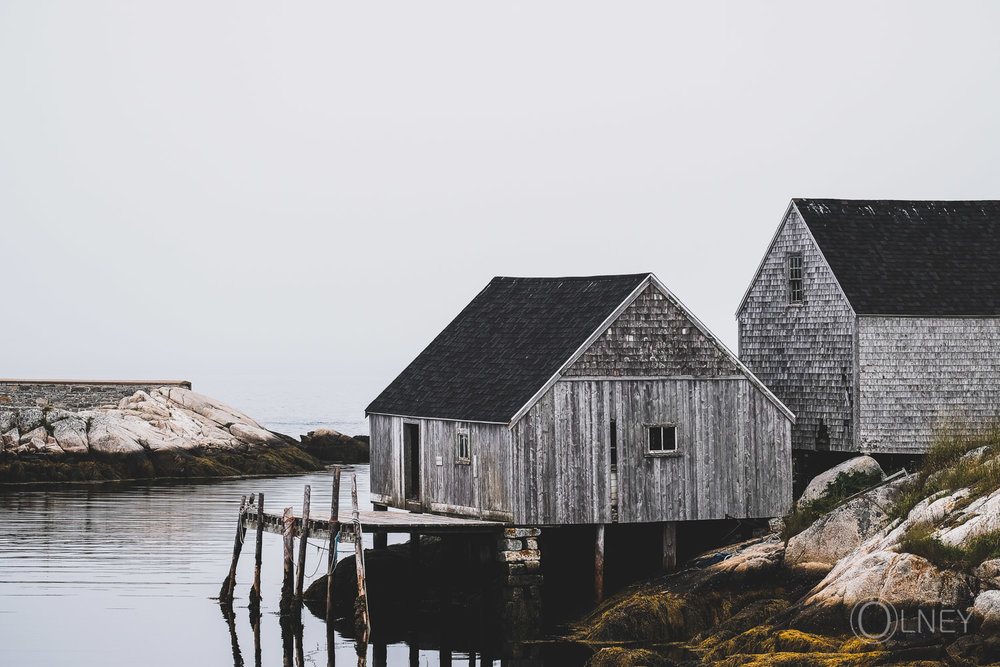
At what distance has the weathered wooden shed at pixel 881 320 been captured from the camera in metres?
34.8

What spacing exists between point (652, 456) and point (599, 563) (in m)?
2.24

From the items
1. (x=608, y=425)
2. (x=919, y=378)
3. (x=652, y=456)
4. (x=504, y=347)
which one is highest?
(x=504, y=347)

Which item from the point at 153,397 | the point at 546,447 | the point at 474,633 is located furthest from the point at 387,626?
the point at 153,397

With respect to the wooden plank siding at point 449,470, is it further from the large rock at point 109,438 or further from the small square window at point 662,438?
the large rock at point 109,438

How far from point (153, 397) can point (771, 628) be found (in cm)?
4449

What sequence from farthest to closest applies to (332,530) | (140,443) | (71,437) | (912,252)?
1. (140,443)
2. (71,437)
3. (912,252)
4. (332,530)

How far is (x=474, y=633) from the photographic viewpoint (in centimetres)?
3048

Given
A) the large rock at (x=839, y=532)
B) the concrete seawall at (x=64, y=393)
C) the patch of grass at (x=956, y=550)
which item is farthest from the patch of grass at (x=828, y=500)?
the concrete seawall at (x=64, y=393)

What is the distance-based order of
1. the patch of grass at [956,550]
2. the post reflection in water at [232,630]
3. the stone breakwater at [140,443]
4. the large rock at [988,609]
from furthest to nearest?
the stone breakwater at [140,443], the post reflection in water at [232,630], the patch of grass at [956,550], the large rock at [988,609]

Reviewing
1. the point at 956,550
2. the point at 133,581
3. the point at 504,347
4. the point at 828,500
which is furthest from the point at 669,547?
the point at 133,581

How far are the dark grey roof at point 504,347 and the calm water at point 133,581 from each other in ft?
14.6

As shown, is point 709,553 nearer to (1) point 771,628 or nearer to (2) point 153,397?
(1) point 771,628

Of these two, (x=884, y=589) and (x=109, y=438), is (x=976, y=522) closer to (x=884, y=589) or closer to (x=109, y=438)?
(x=884, y=589)

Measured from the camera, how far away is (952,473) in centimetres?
2795
